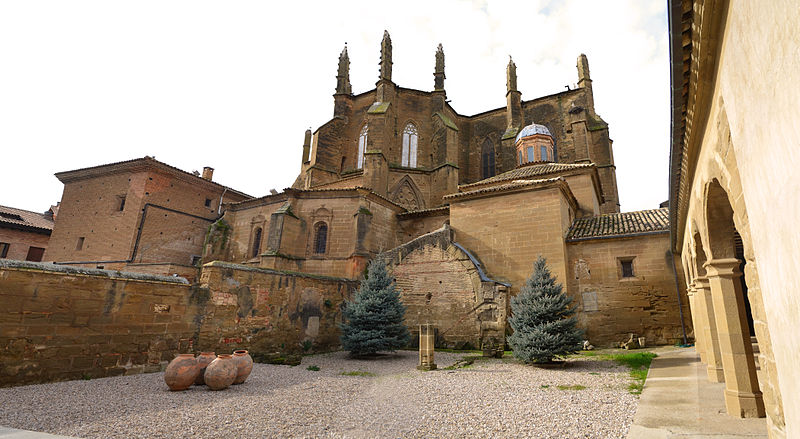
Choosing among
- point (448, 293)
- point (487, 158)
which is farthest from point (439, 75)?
point (448, 293)

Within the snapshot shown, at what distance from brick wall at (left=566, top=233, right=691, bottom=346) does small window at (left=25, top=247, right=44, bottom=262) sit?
3331 cm

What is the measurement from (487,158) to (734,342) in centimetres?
2323

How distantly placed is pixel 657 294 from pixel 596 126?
13036 millimetres

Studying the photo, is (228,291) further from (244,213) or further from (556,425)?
(244,213)

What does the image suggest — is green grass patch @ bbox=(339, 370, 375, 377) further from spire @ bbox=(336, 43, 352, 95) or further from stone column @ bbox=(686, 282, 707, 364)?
spire @ bbox=(336, 43, 352, 95)

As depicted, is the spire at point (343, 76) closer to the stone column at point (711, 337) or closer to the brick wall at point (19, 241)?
the brick wall at point (19, 241)

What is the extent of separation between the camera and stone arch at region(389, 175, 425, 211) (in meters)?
23.6

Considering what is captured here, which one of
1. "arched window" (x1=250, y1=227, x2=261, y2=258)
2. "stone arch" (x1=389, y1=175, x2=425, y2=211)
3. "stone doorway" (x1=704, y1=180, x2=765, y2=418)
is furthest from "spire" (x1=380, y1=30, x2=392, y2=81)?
"stone doorway" (x1=704, y1=180, x2=765, y2=418)

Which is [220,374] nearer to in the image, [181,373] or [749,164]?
[181,373]

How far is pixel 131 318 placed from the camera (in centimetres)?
844

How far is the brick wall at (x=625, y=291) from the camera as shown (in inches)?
496

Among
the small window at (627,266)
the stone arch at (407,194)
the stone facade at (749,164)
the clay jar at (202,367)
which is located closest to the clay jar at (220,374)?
the clay jar at (202,367)

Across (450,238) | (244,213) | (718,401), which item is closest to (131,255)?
(244,213)

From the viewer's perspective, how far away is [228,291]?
10766 mm
